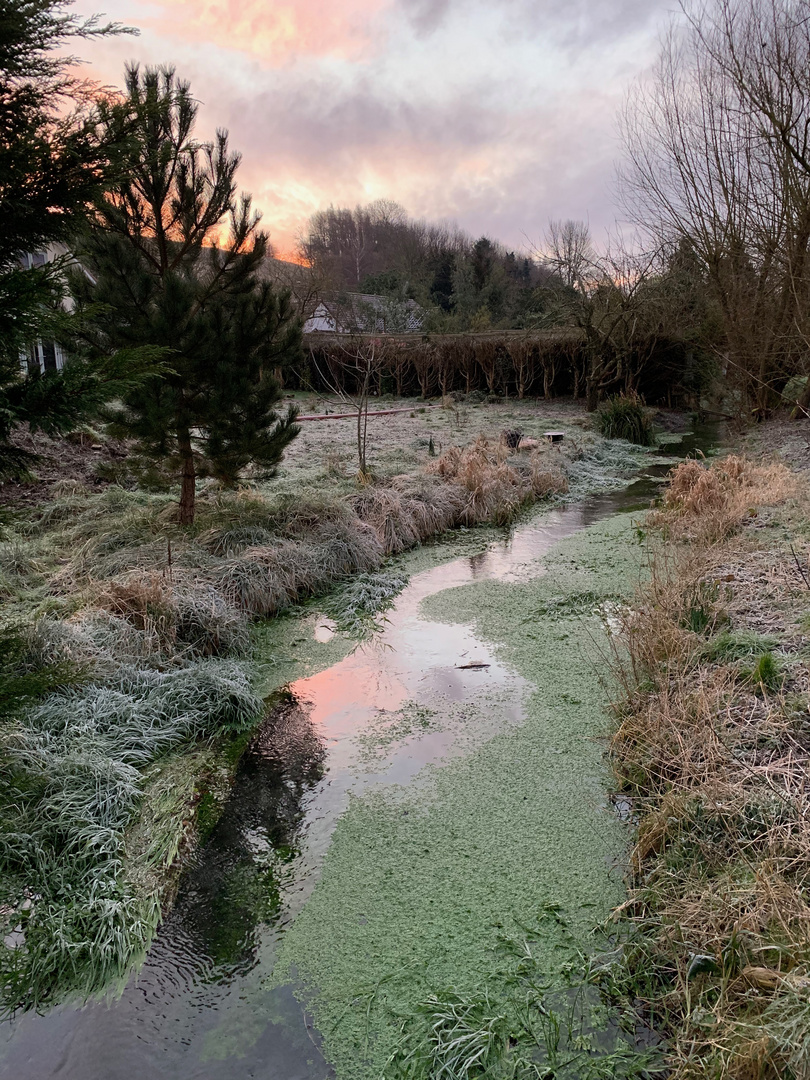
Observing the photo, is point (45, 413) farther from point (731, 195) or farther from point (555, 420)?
point (555, 420)

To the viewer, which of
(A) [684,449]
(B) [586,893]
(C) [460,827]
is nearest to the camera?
(B) [586,893]

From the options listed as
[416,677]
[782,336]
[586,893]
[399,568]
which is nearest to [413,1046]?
[586,893]

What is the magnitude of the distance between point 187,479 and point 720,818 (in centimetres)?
512

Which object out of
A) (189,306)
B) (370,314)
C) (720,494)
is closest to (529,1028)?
(189,306)

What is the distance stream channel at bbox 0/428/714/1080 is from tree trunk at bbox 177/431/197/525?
170cm

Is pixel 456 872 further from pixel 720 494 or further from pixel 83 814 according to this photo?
pixel 720 494

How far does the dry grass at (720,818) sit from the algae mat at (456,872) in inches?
8.7

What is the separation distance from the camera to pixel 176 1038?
6.98ft

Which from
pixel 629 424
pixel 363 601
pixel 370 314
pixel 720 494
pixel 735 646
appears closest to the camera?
pixel 735 646

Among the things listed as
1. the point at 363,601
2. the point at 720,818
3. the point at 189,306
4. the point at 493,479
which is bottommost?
the point at 363,601

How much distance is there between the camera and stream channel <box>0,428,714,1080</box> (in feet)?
6.83

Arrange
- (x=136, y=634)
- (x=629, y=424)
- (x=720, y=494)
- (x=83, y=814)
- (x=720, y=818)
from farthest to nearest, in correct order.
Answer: (x=629, y=424) < (x=720, y=494) < (x=136, y=634) < (x=83, y=814) < (x=720, y=818)

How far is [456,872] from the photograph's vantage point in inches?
109

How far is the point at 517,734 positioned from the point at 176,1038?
7.21ft
